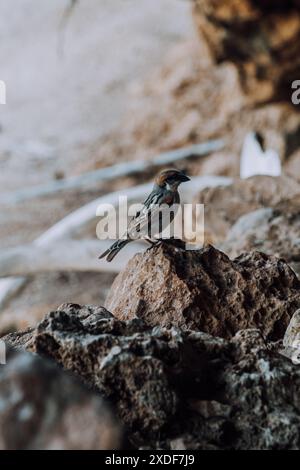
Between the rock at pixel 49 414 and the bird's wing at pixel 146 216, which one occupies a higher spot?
the bird's wing at pixel 146 216

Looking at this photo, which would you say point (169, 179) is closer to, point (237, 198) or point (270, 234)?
point (270, 234)

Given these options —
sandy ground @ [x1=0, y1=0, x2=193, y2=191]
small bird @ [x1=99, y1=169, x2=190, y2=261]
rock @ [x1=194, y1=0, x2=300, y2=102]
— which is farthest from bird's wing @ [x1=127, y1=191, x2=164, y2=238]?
sandy ground @ [x1=0, y1=0, x2=193, y2=191]

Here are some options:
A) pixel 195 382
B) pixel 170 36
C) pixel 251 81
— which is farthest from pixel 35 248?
pixel 170 36

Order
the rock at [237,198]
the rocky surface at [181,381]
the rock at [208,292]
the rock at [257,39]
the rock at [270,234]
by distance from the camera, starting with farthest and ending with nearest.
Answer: the rock at [257,39]
the rock at [237,198]
the rock at [270,234]
the rock at [208,292]
the rocky surface at [181,381]

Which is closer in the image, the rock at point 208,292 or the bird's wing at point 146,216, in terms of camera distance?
the rock at point 208,292

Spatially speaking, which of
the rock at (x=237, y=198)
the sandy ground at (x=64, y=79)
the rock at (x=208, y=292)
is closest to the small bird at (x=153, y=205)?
the rock at (x=208, y=292)

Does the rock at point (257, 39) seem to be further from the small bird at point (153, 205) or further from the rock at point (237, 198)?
the small bird at point (153, 205)
